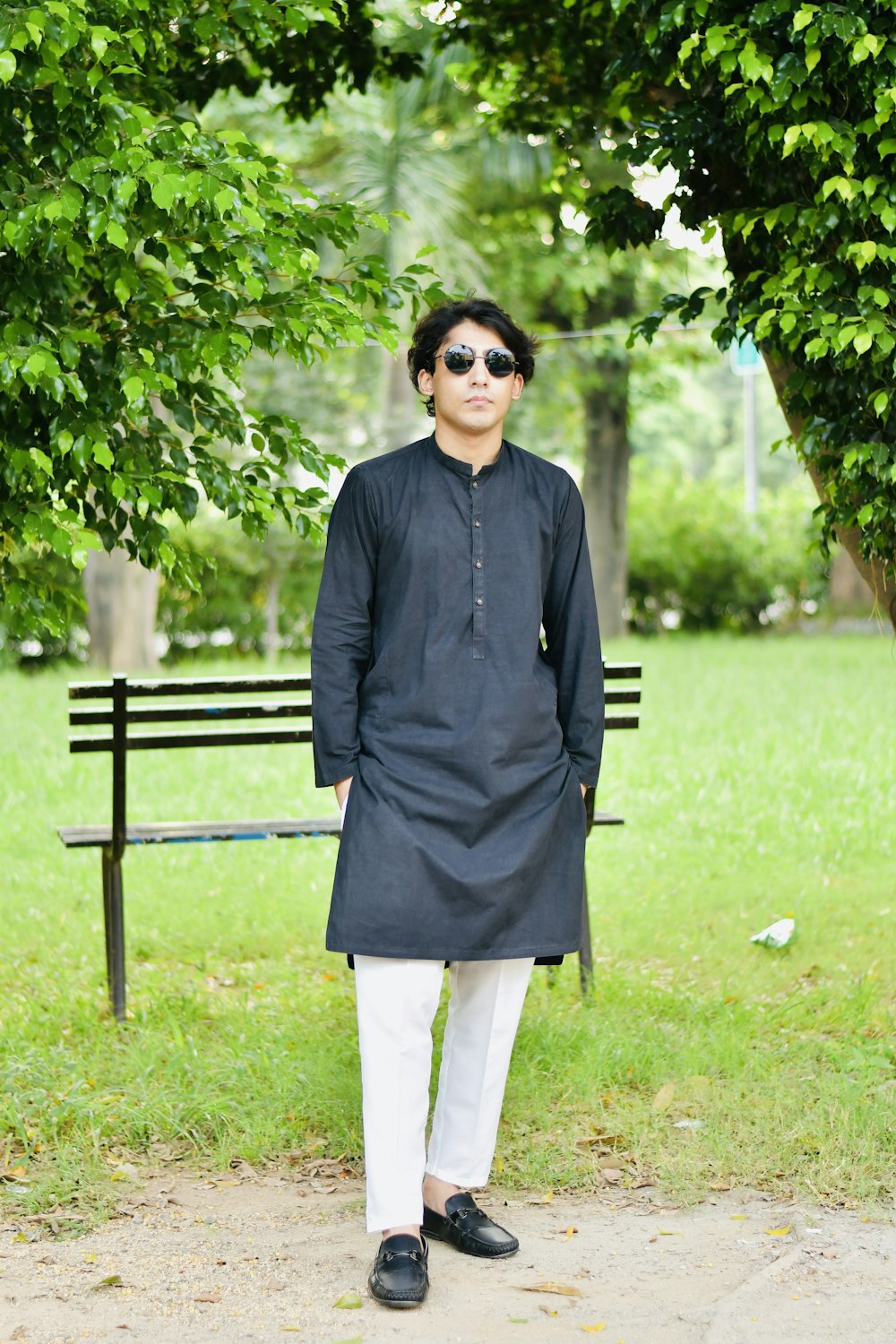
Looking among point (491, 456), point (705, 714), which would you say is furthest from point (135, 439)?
point (705, 714)

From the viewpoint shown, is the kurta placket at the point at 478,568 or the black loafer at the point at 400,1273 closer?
the black loafer at the point at 400,1273

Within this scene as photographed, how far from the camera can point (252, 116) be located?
1838 centimetres

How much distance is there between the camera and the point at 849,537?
5078 millimetres

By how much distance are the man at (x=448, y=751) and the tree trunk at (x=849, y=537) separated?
5.01 ft

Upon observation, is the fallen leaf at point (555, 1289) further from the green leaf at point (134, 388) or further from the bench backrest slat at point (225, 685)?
the bench backrest slat at point (225, 685)

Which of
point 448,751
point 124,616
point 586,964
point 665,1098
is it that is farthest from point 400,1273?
point 124,616

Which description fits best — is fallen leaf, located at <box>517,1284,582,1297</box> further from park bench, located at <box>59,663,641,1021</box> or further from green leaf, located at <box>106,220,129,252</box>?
green leaf, located at <box>106,220,129,252</box>

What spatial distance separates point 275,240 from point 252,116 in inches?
603

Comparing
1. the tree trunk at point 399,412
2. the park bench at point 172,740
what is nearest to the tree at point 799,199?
the park bench at point 172,740

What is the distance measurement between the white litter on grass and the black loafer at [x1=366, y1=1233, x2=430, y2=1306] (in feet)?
10.9

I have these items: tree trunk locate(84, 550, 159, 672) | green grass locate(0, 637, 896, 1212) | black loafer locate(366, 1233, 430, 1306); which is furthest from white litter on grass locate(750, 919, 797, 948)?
tree trunk locate(84, 550, 159, 672)

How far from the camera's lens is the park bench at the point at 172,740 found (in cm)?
549

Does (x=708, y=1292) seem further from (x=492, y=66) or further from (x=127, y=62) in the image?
(x=492, y=66)

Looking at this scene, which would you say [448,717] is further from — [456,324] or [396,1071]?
[456,324]
